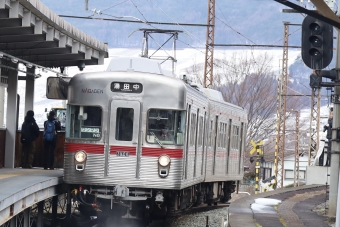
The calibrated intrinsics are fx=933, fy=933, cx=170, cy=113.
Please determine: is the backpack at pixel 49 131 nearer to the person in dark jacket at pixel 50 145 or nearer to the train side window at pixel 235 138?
the person in dark jacket at pixel 50 145

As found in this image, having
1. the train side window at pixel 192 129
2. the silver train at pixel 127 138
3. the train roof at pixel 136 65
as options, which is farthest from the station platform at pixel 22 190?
the train side window at pixel 192 129

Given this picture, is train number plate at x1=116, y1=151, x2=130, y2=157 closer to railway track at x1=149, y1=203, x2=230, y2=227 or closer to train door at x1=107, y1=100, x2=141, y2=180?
train door at x1=107, y1=100, x2=141, y2=180

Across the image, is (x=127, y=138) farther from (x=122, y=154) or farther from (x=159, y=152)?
(x=159, y=152)

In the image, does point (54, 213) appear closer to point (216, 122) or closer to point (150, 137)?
point (150, 137)

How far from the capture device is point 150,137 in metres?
16.7

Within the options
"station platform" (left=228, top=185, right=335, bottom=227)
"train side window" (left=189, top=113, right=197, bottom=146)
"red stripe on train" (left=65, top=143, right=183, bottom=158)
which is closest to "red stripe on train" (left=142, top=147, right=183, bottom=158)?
"red stripe on train" (left=65, top=143, right=183, bottom=158)

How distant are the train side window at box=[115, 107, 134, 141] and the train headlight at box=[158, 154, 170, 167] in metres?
0.65

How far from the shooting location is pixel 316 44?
12906 millimetres

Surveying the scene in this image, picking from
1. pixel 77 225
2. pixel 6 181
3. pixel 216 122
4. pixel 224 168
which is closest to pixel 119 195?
pixel 6 181

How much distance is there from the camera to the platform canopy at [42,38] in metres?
17.3

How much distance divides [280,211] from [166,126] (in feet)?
9.63

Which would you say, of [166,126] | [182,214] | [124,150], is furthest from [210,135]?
[124,150]

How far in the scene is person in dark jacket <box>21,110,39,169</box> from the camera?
2038cm

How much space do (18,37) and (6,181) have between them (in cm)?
441
